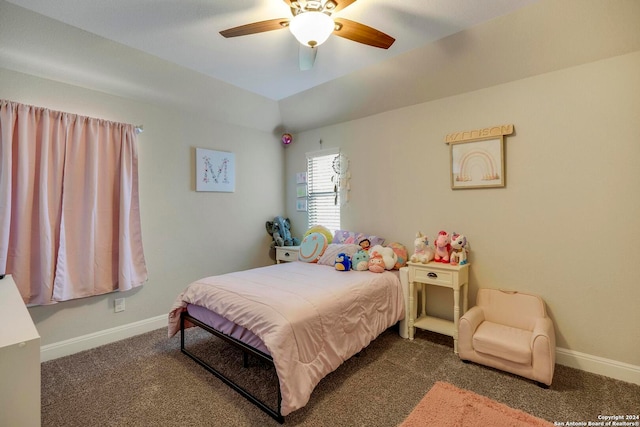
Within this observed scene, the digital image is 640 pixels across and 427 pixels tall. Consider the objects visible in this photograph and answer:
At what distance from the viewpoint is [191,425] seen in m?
1.75

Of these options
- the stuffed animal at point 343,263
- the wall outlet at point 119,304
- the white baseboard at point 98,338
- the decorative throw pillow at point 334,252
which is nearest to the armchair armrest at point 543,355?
the stuffed animal at point 343,263

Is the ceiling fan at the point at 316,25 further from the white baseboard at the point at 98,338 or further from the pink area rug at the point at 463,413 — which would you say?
the white baseboard at the point at 98,338

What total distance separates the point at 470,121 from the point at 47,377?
161 inches

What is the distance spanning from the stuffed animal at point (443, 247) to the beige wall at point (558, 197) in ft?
0.71

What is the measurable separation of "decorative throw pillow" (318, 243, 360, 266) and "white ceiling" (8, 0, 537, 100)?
1.80 m

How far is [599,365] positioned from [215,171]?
4.01 meters

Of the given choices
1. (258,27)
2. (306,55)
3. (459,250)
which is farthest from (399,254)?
(258,27)

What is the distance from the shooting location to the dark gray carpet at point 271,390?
1814 mm

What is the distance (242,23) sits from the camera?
221 cm

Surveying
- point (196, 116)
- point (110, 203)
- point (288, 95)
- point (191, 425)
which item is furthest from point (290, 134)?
point (191, 425)

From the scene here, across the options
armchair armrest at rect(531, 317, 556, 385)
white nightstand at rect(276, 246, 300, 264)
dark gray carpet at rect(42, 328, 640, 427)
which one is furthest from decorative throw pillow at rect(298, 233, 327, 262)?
armchair armrest at rect(531, 317, 556, 385)

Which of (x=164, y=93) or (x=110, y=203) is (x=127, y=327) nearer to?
(x=110, y=203)

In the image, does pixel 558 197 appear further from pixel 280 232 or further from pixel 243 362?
pixel 280 232

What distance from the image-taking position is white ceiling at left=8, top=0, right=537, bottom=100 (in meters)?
1.99
